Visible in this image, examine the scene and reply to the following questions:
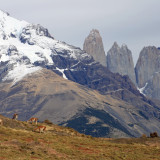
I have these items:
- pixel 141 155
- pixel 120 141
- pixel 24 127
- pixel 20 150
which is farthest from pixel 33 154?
pixel 120 141

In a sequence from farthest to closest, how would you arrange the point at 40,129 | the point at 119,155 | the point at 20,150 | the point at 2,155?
the point at 40,129 < the point at 119,155 < the point at 20,150 < the point at 2,155

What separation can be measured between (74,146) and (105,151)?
5.91 meters

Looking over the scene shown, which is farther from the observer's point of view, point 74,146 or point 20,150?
point 74,146

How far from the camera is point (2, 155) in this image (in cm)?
6838

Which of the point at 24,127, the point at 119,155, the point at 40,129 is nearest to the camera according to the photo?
the point at 119,155

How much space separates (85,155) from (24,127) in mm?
31167

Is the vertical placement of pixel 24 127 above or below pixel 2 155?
above

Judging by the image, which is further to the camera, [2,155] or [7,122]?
[7,122]

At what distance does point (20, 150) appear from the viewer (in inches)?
2901

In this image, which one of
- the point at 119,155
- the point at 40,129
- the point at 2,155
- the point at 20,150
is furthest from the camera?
the point at 40,129

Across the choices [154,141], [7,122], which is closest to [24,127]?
[7,122]

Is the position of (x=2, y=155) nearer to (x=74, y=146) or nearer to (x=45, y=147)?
(x=45, y=147)

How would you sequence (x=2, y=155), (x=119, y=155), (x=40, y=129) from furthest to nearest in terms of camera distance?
(x=40, y=129) → (x=119, y=155) → (x=2, y=155)

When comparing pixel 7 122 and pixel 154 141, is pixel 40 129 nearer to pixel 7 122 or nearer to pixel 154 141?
pixel 7 122
